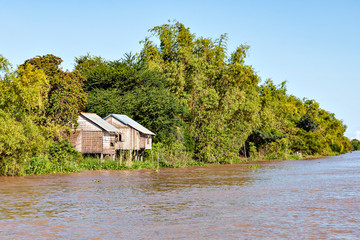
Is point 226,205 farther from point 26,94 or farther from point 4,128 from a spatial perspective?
point 26,94

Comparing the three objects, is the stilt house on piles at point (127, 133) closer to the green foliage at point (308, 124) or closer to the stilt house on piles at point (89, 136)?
the stilt house on piles at point (89, 136)

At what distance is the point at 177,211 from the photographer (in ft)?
49.8

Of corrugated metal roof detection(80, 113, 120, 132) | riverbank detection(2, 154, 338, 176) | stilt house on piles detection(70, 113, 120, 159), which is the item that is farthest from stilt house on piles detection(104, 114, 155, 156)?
stilt house on piles detection(70, 113, 120, 159)

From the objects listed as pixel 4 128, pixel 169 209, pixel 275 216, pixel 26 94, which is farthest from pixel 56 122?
pixel 275 216

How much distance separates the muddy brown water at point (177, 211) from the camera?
1163cm

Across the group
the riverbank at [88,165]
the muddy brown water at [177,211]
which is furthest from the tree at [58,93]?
the muddy brown water at [177,211]

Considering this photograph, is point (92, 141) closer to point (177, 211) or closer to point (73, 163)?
point (73, 163)

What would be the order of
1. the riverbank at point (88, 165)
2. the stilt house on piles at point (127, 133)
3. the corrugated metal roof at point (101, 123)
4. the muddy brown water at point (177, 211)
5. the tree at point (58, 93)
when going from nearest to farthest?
the muddy brown water at point (177, 211)
the riverbank at point (88, 165)
the tree at point (58, 93)
the corrugated metal roof at point (101, 123)
the stilt house on piles at point (127, 133)

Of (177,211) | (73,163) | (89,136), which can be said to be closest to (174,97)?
(89,136)

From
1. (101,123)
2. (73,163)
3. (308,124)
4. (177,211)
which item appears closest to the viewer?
(177,211)

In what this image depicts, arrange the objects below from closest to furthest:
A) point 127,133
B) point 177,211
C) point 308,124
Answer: point 177,211 < point 127,133 < point 308,124

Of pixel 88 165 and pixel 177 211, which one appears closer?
pixel 177 211

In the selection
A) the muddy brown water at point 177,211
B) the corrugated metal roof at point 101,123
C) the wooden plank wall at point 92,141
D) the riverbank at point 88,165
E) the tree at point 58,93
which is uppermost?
the tree at point 58,93

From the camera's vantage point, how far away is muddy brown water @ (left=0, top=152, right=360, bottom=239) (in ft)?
38.2
